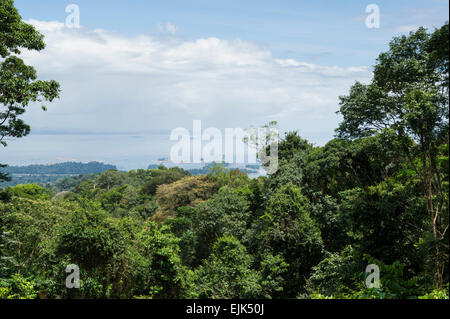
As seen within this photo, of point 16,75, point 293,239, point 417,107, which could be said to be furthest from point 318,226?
point 16,75

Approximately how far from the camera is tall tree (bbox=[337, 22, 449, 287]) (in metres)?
5.29

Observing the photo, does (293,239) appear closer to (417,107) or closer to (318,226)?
(318,226)

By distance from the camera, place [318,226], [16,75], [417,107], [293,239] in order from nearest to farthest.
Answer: [417,107], [16,75], [293,239], [318,226]

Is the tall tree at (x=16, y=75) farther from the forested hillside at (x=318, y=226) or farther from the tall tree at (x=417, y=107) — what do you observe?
the tall tree at (x=417, y=107)

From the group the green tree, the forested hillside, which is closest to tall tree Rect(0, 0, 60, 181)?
the forested hillside

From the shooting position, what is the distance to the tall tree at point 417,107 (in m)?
5.29

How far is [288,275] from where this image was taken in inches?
471

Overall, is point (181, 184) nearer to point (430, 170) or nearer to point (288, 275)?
point (288, 275)

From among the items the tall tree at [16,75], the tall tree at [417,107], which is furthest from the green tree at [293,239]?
the tall tree at [16,75]

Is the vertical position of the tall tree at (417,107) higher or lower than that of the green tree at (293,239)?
higher

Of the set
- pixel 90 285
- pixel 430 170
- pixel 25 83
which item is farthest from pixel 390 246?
pixel 25 83

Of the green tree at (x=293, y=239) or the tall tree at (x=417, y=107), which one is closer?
the tall tree at (x=417, y=107)

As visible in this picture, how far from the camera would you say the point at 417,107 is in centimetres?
581

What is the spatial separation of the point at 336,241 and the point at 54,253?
9964 millimetres
